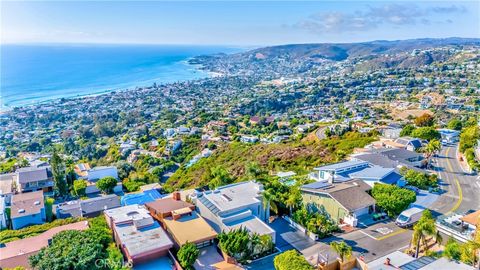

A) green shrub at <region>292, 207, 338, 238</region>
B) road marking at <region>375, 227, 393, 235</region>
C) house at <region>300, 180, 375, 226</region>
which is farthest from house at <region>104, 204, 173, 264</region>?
road marking at <region>375, 227, 393, 235</region>

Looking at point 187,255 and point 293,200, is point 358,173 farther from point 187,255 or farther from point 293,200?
point 187,255

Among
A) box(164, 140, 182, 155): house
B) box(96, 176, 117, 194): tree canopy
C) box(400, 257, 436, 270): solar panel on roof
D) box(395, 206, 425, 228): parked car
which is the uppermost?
box(400, 257, 436, 270): solar panel on roof

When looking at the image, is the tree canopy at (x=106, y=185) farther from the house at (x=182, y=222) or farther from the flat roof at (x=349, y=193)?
the flat roof at (x=349, y=193)

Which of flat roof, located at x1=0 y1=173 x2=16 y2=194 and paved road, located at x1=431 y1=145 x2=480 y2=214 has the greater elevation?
paved road, located at x1=431 y1=145 x2=480 y2=214

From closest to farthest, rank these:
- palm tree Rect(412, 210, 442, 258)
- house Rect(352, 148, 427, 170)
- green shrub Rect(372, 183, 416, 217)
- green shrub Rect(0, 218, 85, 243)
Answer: palm tree Rect(412, 210, 442, 258) < green shrub Rect(0, 218, 85, 243) < green shrub Rect(372, 183, 416, 217) < house Rect(352, 148, 427, 170)

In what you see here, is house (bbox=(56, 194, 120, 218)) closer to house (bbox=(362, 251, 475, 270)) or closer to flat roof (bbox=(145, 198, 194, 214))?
flat roof (bbox=(145, 198, 194, 214))

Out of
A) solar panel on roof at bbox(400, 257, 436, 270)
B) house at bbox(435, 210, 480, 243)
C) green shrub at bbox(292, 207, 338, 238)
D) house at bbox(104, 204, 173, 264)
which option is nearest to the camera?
solar panel on roof at bbox(400, 257, 436, 270)

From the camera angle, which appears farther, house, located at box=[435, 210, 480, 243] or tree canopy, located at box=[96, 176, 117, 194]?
tree canopy, located at box=[96, 176, 117, 194]
